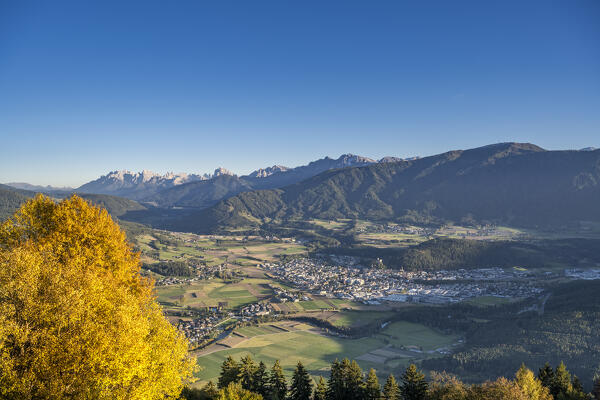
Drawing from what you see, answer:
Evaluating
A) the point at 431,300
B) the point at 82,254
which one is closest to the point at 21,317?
the point at 82,254

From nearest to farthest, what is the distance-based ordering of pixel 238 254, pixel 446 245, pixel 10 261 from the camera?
1. pixel 10 261
2. pixel 446 245
3. pixel 238 254

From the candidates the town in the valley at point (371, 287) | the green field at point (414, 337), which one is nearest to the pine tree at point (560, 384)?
the green field at point (414, 337)

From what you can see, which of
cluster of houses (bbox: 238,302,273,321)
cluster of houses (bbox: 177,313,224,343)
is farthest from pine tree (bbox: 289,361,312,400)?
cluster of houses (bbox: 238,302,273,321)

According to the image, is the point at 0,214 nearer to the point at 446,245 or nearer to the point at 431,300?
the point at 431,300

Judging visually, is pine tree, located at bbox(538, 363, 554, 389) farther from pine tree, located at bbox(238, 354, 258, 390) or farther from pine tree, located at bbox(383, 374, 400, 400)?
pine tree, located at bbox(238, 354, 258, 390)

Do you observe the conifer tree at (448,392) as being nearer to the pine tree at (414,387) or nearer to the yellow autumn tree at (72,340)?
the pine tree at (414,387)

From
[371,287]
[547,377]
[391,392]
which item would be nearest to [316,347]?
[391,392]
